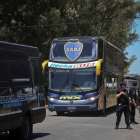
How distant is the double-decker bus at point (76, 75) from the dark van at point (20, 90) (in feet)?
30.5

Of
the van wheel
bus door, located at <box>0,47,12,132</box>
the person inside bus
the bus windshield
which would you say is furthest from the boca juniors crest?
bus door, located at <box>0,47,12,132</box>

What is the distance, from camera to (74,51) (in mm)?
23703

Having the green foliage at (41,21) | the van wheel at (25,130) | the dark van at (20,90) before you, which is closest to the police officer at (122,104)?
the dark van at (20,90)

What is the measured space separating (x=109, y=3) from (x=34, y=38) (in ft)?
52.3

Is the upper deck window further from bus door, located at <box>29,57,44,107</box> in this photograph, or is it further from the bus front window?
bus door, located at <box>29,57,44,107</box>

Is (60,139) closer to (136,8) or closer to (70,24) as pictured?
(70,24)

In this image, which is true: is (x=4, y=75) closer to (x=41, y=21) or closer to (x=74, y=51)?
(x=74, y=51)

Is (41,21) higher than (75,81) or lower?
higher

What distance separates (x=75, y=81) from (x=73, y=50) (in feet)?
5.41

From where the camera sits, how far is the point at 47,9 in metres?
35.2

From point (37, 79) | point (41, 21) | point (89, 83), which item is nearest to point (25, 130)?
point (37, 79)

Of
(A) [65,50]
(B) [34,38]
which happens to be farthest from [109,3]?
(A) [65,50]

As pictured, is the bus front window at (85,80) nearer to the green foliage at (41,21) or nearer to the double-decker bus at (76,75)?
the double-decker bus at (76,75)

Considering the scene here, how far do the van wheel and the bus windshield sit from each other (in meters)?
10.6
